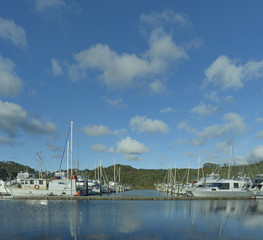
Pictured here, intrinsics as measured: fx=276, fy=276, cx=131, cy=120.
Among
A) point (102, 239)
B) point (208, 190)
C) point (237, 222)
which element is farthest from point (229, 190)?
point (102, 239)

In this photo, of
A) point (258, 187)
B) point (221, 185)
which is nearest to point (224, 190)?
point (221, 185)

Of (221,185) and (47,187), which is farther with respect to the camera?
(221,185)

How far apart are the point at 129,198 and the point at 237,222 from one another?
122ft

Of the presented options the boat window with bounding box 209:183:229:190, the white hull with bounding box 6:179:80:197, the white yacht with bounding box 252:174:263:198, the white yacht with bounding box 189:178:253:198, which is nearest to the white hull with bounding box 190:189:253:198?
the white yacht with bounding box 189:178:253:198

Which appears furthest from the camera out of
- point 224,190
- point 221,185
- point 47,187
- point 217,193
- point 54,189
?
point 221,185

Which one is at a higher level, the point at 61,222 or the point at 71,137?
the point at 71,137

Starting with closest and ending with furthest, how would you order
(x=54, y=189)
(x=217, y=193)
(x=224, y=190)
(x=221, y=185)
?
(x=54, y=189) → (x=217, y=193) → (x=224, y=190) → (x=221, y=185)

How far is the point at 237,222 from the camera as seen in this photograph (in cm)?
3331

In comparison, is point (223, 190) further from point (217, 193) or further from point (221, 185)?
point (217, 193)

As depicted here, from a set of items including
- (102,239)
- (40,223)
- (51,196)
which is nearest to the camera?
(102,239)

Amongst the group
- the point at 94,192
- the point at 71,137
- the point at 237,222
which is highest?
the point at 71,137

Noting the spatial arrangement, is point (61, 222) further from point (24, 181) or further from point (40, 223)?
Answer: point (24, 181)

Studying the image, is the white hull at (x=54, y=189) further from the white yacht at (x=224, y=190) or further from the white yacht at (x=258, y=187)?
the white yacht at (x=258, y=187)

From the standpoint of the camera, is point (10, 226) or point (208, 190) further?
point (208, 190)
